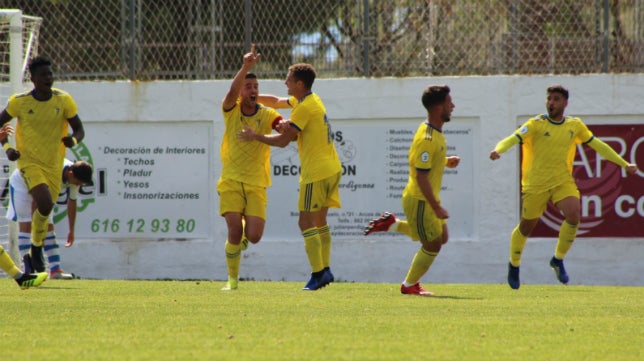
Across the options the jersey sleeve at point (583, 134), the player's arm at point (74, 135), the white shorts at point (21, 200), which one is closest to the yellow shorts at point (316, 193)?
the player's arm at point (74, 135)

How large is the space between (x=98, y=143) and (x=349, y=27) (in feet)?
12.3

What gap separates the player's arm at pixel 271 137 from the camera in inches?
396

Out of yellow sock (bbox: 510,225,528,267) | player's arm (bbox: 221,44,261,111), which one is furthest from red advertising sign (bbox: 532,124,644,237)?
player's arm (bbox: 221,44,261,111)

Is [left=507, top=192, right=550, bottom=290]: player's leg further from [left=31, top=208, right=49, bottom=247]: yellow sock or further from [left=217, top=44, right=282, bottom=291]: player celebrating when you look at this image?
[left=31, top=208, right=49, bottom=247]: yellow sock

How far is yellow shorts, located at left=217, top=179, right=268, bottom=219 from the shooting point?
10555 millimetres

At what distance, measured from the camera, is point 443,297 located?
10047 mm

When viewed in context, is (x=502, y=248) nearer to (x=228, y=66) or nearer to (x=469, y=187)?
(x=469, y=187)

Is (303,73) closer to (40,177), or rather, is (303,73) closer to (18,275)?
(40,177)

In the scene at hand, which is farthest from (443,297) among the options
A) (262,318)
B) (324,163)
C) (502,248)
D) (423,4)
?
(423,4)

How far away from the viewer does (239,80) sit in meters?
10.2

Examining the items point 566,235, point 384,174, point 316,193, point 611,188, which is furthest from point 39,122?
point 611,188

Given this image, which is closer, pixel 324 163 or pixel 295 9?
pixel 324 163

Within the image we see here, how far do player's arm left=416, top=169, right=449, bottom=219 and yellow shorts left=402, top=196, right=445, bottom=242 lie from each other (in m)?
0.20

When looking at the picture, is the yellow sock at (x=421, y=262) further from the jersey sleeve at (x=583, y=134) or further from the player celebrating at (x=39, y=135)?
the player celebrating at (x=39, y=135)
